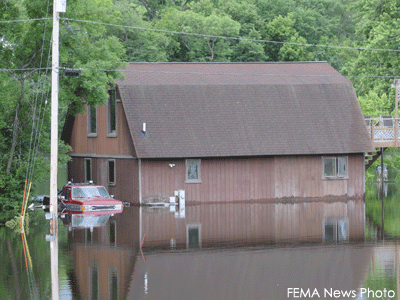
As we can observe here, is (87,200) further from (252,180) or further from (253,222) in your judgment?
(252,180)

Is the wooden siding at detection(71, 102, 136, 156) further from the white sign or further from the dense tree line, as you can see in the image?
the white sign

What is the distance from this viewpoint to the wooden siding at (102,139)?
123ft

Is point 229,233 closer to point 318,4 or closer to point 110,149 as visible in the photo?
point 110,149

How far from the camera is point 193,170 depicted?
1471 inches

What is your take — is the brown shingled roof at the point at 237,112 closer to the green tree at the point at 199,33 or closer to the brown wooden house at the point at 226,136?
the brown wooden house at the point at 226,136

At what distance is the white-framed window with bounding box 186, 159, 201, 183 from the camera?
37.2 m

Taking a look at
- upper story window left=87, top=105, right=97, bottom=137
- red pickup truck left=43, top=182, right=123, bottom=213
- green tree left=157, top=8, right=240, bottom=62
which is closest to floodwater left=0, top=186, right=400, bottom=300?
red pickup truck left=43, top=182, right=123, bottom=213

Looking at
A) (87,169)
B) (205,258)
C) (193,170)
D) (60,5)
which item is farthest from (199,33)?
(205,258)

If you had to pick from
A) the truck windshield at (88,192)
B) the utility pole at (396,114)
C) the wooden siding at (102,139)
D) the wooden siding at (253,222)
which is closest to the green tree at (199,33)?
the wooden siding at (102,139)

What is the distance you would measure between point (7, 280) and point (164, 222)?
12.5m

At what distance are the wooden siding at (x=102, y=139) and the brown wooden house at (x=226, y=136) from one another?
0.06 metres

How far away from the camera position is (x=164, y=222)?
2889 cm

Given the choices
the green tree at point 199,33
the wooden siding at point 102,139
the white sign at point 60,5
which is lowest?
the wooden siding at point 102,139

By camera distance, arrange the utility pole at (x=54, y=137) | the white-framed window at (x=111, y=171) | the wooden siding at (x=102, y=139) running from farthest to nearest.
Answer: the white-framed window at (x=111, y=171) < the wooden siding at (x=102, y=139) < the utility pole at (x=54, y=137)
